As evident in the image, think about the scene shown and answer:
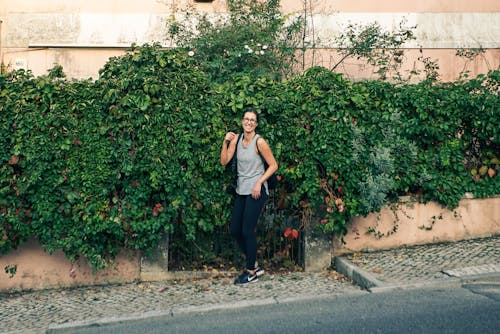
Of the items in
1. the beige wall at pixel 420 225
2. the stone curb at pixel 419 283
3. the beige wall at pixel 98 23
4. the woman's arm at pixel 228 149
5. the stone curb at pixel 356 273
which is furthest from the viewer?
the beige wall at pixel 98 23

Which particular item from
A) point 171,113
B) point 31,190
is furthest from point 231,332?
point 31,190

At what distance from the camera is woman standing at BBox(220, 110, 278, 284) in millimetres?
5926

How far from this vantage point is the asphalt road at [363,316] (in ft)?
14.9

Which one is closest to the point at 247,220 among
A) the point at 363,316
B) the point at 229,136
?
the point at 229,136

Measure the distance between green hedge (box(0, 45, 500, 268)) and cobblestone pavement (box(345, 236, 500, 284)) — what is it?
70 cm

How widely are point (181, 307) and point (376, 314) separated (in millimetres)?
2044

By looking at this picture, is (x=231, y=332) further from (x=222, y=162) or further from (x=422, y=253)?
(x=422, y=253)

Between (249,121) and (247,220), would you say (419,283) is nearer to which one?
(247,220)

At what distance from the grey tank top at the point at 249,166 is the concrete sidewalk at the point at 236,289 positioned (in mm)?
1237

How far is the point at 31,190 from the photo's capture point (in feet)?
19.6

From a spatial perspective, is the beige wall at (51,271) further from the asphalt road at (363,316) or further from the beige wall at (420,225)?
the beige wall at (420,225)

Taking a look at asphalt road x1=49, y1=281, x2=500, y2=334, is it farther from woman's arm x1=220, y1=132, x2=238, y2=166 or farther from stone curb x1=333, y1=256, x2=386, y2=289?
woman's arm x1=220, y1=132, x2=238, y2=166

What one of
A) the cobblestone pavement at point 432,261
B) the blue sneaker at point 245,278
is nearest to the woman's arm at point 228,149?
the blue sneaker at point 245,278

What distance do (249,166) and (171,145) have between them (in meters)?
0.96
